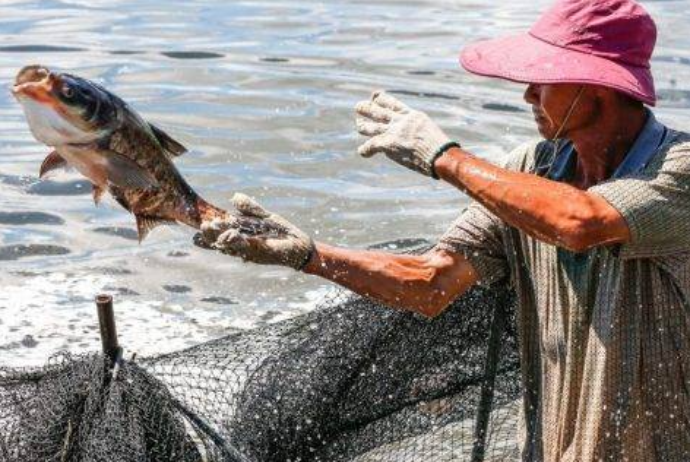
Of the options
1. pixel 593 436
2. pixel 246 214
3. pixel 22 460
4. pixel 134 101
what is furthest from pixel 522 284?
pixel 134 101

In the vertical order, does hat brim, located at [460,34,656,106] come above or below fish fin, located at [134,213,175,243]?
above

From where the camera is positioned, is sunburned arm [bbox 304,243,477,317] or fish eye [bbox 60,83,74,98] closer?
fish eye [bbox 60,83,74,98]

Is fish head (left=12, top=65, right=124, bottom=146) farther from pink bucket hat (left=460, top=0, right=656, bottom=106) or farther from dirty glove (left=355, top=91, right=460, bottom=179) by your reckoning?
pink bucket hat (left=460, top=0, right=656, bottom=106)

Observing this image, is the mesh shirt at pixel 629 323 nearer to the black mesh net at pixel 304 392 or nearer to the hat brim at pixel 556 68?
the hat brim at pixel 556 68

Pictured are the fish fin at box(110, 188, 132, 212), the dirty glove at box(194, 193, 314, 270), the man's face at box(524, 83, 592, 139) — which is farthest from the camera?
the man's face at box(524, 83, 592, 139)

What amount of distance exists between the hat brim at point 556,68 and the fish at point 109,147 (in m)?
0.85

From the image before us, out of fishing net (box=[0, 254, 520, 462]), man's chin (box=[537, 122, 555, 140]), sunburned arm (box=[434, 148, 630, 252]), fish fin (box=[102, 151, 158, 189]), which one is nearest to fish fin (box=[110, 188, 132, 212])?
fish fin (box=[102, 151, 158, 189])

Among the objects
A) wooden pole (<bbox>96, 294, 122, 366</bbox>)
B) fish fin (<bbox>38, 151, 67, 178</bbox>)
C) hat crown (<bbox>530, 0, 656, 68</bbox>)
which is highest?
hat crown (<bbox>530, 0, 656, 68</bbox>)

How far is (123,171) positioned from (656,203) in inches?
58.3

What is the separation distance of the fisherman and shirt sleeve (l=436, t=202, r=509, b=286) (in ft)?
0.52

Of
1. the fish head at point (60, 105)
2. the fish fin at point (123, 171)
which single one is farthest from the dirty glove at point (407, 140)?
the fish head at point (60, 105)

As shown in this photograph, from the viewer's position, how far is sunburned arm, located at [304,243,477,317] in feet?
15.2

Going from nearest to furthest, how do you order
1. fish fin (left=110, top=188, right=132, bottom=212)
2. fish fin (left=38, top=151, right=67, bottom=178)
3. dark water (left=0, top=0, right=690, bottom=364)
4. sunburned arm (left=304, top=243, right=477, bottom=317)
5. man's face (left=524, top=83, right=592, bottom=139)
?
fish fin (left=38, top=151, right=67, bottom=178)
fish fin (left=110, top=188, right=132, bottom=212)
man's face (left=524, top=83, right=592, bottom=139)
sunburned arm (left=304, top=243, right=477, bottom=317)
dark water (left=0, top=0, right=690, bottom=364)

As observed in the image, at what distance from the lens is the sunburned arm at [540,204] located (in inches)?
157
